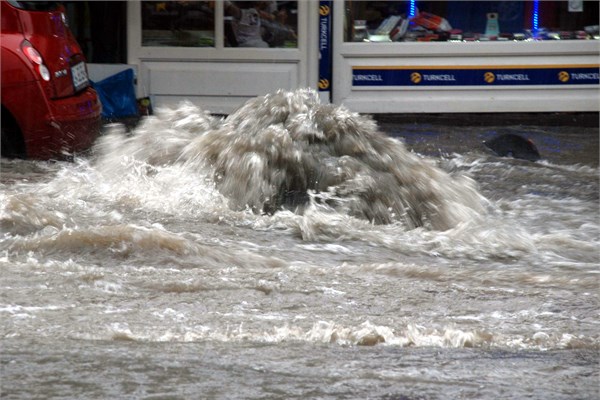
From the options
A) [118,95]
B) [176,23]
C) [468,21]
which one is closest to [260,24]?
[176,23]

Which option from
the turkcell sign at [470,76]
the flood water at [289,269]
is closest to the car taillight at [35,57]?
the flood water at [289,269]

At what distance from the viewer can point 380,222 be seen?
6500 mm

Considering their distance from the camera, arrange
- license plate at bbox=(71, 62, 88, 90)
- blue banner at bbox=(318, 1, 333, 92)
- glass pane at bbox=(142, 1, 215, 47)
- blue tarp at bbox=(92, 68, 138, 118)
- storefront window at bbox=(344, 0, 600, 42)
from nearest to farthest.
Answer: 1. license plate at bbox=(71, 62, 88, 90)
2. blue tarp at bbox=(92, 68, 138, 118)
3. blue banner at bbox=(318, 1, 333, 92)
4. storefront window at bbox=(344, 0, 600, 42)
5. glass pane at bbox=(142, 1, 215, 47)

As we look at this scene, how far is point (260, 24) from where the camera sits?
43.8ft

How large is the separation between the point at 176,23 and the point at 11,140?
4.88 metres

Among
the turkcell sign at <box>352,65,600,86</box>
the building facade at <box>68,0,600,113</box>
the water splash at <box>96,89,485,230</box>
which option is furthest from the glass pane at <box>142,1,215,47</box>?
the water splash at <box>96,89,485,230</box>

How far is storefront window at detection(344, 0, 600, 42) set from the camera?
43.5 ft

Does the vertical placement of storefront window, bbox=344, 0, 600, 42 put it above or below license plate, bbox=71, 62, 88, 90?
above

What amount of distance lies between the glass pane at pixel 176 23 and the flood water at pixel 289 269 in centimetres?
483

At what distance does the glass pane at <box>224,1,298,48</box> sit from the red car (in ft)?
14.4

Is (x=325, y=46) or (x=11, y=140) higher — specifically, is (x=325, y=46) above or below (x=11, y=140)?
above

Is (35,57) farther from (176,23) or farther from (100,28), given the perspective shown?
(100,28)

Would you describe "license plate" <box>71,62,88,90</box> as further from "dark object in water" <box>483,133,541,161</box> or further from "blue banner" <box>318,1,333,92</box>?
"blue banner" <box>318,1,333,92</box>

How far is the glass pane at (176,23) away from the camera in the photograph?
1341 cm
